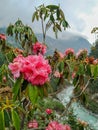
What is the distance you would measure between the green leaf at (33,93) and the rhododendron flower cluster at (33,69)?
0.10 feet

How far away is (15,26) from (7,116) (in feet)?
7.13

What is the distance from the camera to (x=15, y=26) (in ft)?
13.5

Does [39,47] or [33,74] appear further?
[39,47]

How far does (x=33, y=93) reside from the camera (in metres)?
2.18

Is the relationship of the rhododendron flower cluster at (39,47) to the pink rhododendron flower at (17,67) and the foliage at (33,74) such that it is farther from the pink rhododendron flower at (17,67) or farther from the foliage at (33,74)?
the pink rhododendron flower at (17,67)

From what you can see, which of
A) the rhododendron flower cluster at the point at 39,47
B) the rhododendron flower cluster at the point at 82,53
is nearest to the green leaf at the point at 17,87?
the rhododendron flower cluster at the point at 39,47

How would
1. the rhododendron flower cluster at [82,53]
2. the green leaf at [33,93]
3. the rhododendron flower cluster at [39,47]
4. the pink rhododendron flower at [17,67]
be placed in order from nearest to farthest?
the green leaf at [33,93], the pink rhododendron flower at [17,67], the rhododendron flower cluster at [39,47], the rhododendron flower cluster at [82,53]

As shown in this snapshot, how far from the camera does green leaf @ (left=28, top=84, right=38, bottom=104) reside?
2164 millimetres

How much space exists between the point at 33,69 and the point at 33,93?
162 mm

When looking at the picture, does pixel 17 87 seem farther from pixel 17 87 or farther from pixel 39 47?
pixel 39 47

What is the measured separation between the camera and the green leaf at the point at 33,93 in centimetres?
216

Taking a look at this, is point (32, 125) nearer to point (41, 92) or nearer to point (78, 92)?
point (78, 92)

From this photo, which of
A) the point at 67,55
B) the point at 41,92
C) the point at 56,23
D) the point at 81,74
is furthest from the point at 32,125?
the point at 41,92

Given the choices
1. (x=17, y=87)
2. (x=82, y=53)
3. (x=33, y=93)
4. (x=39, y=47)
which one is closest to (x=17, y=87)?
(x=17, y=87)
